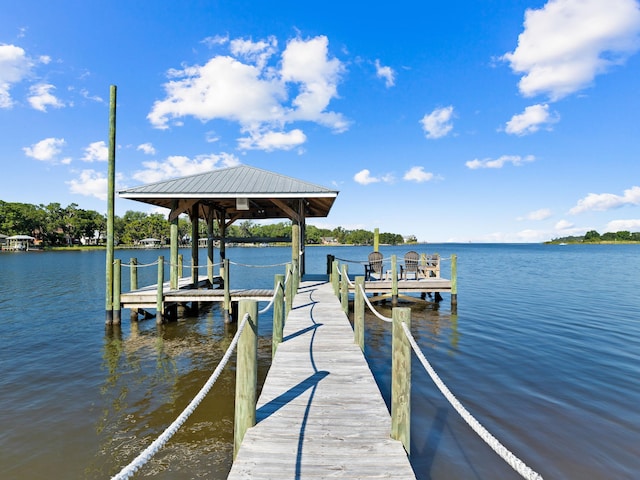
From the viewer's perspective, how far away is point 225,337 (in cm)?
1114

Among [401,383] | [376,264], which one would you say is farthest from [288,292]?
[376,264]

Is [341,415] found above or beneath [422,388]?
above

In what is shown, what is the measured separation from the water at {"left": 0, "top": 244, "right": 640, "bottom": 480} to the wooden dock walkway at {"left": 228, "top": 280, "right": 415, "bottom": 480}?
50.0 inches

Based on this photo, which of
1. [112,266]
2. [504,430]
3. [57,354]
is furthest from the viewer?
[112,266]

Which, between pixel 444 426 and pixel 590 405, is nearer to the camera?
pixel 444 426

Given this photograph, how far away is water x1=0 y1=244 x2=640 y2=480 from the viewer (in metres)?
4.77

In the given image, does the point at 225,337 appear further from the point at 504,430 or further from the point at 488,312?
the point at 488,312

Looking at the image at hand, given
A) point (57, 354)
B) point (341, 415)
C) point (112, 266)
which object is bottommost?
point (57, 354)

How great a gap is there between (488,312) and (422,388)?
943 centimetres

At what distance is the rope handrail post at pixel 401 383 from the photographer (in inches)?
137

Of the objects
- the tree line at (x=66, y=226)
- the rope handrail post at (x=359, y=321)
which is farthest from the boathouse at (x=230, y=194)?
the tree line at (x=66, y=226)

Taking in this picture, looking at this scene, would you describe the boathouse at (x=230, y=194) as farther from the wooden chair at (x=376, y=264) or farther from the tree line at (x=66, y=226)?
the tree line at (x=66, y=226)

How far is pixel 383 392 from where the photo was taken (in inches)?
276

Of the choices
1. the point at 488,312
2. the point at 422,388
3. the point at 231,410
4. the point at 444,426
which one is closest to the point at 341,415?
the point at 444,426
